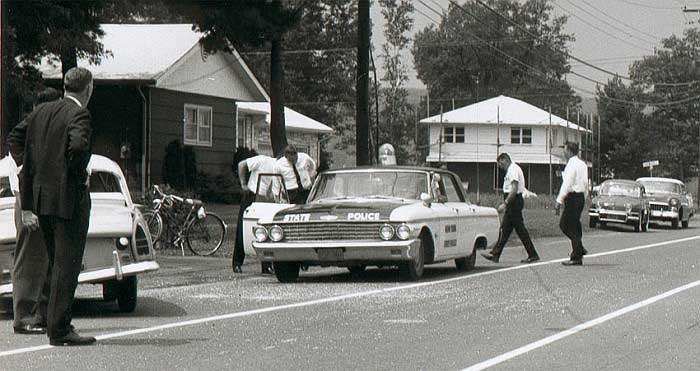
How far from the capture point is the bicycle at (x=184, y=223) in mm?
21859

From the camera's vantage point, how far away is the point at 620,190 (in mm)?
40156

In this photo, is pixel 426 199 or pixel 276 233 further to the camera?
pixel 426 199

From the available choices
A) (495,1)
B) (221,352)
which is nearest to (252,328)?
(221,352)

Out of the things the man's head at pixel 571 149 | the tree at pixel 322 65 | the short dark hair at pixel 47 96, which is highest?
the tree at pixel 322 65

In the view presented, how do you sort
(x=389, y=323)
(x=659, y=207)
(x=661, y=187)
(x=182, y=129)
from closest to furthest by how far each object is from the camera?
(x=389, y=323) < (x=182, y=129) < (x=659, y=207) < (x=661, y=187)

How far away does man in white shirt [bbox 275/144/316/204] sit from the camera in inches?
731

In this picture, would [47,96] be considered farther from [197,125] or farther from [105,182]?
[197,125]

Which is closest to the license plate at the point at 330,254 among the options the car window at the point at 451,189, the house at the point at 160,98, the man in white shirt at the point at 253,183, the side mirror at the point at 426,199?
the side mirror at the point at 426,199

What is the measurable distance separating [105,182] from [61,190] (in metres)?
3.47

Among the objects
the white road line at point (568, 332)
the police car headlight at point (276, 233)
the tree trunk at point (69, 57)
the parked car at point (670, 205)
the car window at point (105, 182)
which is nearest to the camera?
the white road line at point (568, 332)

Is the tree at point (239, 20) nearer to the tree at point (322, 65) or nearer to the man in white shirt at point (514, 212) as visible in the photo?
the man in white shirt at point (514, 212)

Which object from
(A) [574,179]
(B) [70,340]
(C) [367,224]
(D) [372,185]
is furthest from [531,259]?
(B) [70,340]

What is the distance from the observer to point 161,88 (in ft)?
131

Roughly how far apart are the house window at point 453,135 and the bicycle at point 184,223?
7851cm
